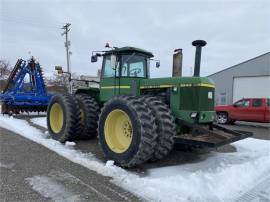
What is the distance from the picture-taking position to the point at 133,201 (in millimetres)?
4066

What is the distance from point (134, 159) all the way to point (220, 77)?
70.0 ft

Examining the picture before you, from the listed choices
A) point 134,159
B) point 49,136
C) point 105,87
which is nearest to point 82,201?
point 134,159

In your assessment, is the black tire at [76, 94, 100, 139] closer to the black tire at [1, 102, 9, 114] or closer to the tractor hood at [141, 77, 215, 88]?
the tractor hood at [141, 77, 215, 88]

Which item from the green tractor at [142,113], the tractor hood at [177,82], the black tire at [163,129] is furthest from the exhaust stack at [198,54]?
the black tire at [163,129]

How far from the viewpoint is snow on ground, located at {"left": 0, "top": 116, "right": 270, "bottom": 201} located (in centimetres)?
433

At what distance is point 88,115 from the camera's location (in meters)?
7.76

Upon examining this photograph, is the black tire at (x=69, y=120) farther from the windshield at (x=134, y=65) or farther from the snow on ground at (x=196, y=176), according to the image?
the windshield at (x=134, y=65)

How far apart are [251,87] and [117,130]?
63.7 ft

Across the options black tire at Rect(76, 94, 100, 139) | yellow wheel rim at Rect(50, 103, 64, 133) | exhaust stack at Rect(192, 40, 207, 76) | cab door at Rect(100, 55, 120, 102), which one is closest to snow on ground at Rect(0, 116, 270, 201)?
black tire at Rect(76, 94, 100, 139)

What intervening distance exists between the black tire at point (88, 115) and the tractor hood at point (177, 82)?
6.25ft

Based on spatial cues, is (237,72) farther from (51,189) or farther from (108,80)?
(51,189)

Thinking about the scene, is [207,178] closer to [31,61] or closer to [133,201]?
[133,201]

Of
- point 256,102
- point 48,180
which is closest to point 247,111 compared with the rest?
point 256,102

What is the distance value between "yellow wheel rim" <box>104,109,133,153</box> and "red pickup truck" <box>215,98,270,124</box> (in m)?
10.3
